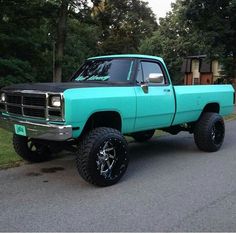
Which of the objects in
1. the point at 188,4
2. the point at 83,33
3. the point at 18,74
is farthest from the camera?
the point at 83,33

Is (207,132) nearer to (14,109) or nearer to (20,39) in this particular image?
(14,109)

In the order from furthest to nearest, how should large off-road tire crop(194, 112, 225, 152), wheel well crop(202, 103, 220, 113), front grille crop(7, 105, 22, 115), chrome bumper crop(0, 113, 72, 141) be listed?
1. wheel well crop(202, 103, 220, 113)
2. large off-road tire crop(194, 112, 225, 152)
3. front grille crop(7, 105, 22, 115)
4. chrome bumper crop(0, 113, 72, 141)

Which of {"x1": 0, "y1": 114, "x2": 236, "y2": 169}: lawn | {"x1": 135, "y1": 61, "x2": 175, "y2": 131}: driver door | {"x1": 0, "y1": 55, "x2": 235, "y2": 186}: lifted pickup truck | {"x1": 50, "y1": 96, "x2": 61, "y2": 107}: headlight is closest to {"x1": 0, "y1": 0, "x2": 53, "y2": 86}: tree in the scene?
{"x1": 0, "y1": 114, "x2": 236, "y2": 169}: lawn

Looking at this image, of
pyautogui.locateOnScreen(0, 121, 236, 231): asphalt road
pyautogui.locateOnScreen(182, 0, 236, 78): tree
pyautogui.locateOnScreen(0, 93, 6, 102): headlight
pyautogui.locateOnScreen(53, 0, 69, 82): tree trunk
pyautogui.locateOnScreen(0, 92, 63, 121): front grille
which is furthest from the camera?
pyautogui.locateOnScreen(182, 0, 236, 78): tree

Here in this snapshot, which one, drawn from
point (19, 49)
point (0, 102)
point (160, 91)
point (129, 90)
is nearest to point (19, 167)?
point (0, 102)

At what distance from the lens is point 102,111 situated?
648 centimetres

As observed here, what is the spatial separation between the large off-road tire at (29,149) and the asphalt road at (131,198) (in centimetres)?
21

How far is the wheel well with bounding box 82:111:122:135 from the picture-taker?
6.61m

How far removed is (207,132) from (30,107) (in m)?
3.97

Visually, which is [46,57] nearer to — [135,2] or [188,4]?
[188,4]

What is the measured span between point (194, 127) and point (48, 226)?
5.10 metres

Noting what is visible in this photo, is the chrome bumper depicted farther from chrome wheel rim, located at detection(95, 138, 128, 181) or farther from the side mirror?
the side mirror

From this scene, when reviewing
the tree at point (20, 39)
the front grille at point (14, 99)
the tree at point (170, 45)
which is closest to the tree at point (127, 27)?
the tree at point (170, 45)

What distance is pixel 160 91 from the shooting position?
7.68 meters
